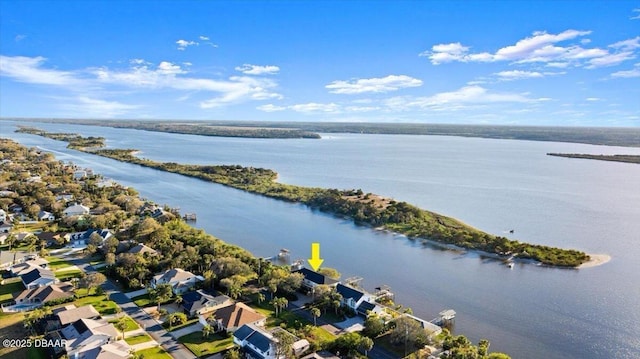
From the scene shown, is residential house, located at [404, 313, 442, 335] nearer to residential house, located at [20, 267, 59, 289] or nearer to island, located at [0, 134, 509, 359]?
island, located at [0, 134, 509, 359]

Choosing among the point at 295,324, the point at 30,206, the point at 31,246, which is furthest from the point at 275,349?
the point at 30,206

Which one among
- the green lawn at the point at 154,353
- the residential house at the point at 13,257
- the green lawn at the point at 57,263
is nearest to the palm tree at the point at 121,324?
the green lawn at the point at 154,353

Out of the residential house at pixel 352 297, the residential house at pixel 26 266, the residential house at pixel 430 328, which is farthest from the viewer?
the residential house at pixel 26 266

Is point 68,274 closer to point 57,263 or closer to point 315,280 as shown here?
point 57,263

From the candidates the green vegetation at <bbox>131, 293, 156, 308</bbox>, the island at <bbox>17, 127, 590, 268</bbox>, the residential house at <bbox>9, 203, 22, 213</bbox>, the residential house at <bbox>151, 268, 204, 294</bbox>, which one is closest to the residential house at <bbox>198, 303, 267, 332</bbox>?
the green vegetation at <bbox>131, 293, 156, 308</bbox>

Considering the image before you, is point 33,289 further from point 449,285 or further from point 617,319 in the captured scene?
point 617,319

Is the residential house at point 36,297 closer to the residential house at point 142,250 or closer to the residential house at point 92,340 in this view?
the residential house at point 92,340
